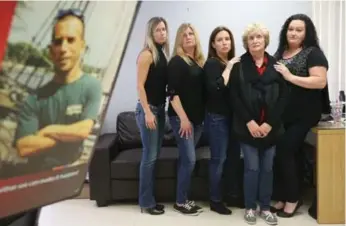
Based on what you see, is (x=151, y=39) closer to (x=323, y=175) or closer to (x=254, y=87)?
(x=254, y=87)

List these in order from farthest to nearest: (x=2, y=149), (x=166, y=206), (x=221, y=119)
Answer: (x=166, y=206) → (x=221, y=119) → (x=2, y=149)

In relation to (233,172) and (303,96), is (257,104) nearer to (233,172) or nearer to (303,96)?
(303,96)

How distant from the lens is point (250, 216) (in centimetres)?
298

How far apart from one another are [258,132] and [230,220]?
74 centimetres

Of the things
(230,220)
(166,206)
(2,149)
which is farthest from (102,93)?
(166,206)

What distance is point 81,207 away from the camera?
3367 mm

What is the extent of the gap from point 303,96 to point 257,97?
36 centimetres

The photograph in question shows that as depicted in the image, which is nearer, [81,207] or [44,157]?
[44,157]

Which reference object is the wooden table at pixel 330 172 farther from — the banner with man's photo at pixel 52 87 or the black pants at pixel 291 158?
the banner with man's photo at pixel 52 87

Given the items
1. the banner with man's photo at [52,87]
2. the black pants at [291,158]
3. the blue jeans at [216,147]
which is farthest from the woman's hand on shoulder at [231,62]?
the banner with man's photo at [52,87]

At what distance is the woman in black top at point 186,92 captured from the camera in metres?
2.88

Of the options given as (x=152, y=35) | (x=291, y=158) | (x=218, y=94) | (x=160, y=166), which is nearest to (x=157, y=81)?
(x=152, y=35)

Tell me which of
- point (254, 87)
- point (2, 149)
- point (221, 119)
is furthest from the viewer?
point (221, 119)

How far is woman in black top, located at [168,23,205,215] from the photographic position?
9.46 feet
